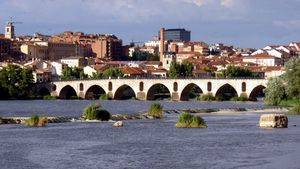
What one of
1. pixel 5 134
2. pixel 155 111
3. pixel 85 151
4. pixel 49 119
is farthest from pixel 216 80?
pixel 85 151

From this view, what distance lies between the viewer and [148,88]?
3959 inches

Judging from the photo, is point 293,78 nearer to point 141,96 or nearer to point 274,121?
point 274,121

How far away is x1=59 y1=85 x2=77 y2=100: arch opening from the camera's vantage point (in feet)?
349

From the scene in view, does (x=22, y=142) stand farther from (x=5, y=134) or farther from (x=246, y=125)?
(x=246, y=125)

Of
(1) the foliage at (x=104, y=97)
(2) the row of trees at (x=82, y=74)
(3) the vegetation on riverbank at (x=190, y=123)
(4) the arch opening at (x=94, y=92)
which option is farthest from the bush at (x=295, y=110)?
(2) the row of trees at (x=82, y=74)

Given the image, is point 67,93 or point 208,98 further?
point 67,93

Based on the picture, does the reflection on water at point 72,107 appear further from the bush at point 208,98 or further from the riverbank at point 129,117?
the bush at point 208,98

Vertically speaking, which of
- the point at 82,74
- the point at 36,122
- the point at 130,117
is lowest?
the point at 36,122

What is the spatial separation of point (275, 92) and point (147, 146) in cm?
3144

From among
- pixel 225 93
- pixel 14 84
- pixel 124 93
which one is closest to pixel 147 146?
pixel 225 93

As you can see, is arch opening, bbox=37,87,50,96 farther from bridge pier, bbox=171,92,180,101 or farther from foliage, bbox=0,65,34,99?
bridge pier, bbox=171,92,180,101

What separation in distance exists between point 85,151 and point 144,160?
3.84 meters

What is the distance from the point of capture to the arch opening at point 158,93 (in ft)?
333

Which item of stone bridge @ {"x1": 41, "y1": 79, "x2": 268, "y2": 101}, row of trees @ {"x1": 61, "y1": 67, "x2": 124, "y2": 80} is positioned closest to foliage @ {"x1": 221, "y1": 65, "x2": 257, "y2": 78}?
stone bridge @ {"x1": 41, "y1": 79, "x2": 268, "y2": 101}
